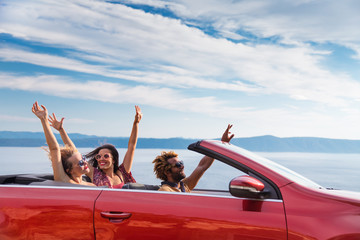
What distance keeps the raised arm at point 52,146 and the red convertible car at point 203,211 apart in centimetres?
76

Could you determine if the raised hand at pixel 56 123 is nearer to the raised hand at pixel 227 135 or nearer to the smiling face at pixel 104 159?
the smiling face at pixel 104 159

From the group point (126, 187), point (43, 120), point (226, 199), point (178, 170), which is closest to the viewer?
point (226, 199)

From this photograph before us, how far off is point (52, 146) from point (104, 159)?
2.69 ft

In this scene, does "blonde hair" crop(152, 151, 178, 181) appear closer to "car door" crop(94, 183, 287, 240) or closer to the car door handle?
"car door" crop(94, 183, 287, 240)

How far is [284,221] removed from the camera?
8.37 ft

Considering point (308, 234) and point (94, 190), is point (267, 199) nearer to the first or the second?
point (308, 234)

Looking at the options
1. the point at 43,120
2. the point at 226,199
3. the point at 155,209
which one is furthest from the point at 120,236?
the point at 43,120

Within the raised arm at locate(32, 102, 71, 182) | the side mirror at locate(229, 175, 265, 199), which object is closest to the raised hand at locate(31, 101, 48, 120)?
the raised arm at locate(32, 102, 71, 182)

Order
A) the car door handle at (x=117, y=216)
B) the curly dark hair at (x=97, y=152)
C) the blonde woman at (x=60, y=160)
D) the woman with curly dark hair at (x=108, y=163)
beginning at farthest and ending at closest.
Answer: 1. the curly dark hair at (x=97, y=152)
2. the woman with curly dark hair at (x=108, y=163)
3. the blonde woman at (x=60, y=160)
4. the car door handle at (x=117, y=216)

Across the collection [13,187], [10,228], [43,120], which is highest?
[43,120]

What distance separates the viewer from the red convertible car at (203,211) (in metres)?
2.54

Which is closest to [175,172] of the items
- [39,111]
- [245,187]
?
[245,187]

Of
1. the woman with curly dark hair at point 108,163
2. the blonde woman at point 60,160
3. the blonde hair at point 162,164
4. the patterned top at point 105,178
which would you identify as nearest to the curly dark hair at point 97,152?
the woman with curly dark hair at point 108,163

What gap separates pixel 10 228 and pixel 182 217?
4.21 ft
